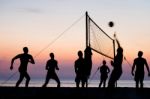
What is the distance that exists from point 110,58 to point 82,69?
12.5ft

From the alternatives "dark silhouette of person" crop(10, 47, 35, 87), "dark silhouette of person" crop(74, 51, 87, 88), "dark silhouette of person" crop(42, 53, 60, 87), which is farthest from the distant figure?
"dark silhouette of person" crop(10, 47, 35, 87)

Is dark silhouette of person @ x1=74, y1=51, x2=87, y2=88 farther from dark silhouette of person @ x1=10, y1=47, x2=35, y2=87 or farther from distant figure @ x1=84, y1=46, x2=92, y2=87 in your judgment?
dark silhouette of person @ x1=10, y1=47, x2=35, y2=87

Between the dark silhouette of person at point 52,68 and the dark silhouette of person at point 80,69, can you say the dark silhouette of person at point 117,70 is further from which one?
the dark silhouette of person at point 52,68

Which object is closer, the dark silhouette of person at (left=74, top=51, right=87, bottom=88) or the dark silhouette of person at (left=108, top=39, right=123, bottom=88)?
the dark silhouette of person at (left=108, top=39, right=123, bottom=88)
